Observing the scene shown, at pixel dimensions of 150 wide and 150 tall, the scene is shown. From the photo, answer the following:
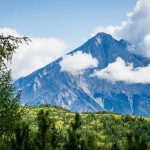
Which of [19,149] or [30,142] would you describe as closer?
[19,149]

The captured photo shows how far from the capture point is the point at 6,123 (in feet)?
137

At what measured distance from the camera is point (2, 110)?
42.2 metres

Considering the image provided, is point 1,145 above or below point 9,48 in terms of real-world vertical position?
below

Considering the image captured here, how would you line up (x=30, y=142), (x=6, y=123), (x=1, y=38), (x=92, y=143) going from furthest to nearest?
(x=92, y=143), (x=30, y=142), (x=6, y=123), (x=1, y=38)

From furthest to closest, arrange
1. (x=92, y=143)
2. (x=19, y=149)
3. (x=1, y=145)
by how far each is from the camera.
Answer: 1. (x=92, y=143)
2. (x=19, y=149)
3. (x=1, y=145)

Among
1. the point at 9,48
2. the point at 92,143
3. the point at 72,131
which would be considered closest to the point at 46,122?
the point at 72,131

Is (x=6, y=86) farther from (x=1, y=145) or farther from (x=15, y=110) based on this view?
(x=1, y=145)

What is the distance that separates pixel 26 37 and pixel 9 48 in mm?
1127

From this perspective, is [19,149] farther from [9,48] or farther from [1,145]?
[9,48]

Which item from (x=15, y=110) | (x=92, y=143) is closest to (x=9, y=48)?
(x=15, y=110)

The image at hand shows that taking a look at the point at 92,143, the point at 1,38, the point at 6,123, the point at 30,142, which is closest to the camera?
the point at 1,38

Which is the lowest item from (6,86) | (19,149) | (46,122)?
(19,149)

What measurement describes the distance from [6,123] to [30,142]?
1280cm

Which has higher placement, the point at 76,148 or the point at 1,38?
the point at 1,38
